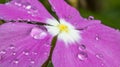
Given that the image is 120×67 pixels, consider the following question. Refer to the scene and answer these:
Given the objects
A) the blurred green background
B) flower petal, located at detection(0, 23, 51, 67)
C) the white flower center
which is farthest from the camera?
the blurred green background

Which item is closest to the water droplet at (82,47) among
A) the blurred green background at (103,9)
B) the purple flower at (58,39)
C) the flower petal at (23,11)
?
the purple flower at (58,39)

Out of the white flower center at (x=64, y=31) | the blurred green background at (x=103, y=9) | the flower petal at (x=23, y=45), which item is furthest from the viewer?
the blurred green background at (x=103, y=9)

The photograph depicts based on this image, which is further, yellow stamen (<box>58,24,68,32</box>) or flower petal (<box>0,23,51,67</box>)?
yellow stamen (<box>58,24,68,32</box>)

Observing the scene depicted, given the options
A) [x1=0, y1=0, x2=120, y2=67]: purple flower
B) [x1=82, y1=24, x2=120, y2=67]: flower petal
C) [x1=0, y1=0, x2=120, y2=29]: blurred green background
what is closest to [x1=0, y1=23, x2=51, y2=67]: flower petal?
[x1=0, y1=0, x2=120, y2=67]: purple flower

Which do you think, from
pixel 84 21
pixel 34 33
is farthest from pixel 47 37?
pixel 84 21

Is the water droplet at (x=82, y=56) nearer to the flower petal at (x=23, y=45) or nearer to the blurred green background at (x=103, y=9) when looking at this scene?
the flower petal at (x=23, y=45)

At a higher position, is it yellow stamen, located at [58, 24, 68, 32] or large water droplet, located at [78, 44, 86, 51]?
yellow stamen, located at [58, 24, 68, 32]

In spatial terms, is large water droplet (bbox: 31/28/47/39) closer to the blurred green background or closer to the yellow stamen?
the yellow stamen

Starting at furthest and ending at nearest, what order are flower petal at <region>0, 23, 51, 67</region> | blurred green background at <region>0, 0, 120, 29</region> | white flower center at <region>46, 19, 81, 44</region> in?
1. blurred green background at <region>0, 0, 120, 29</region>
2. white flower center at <region>46, 19, 81, 44</region>
3. flower petal at <region>0, 23, 51, 67</region>
